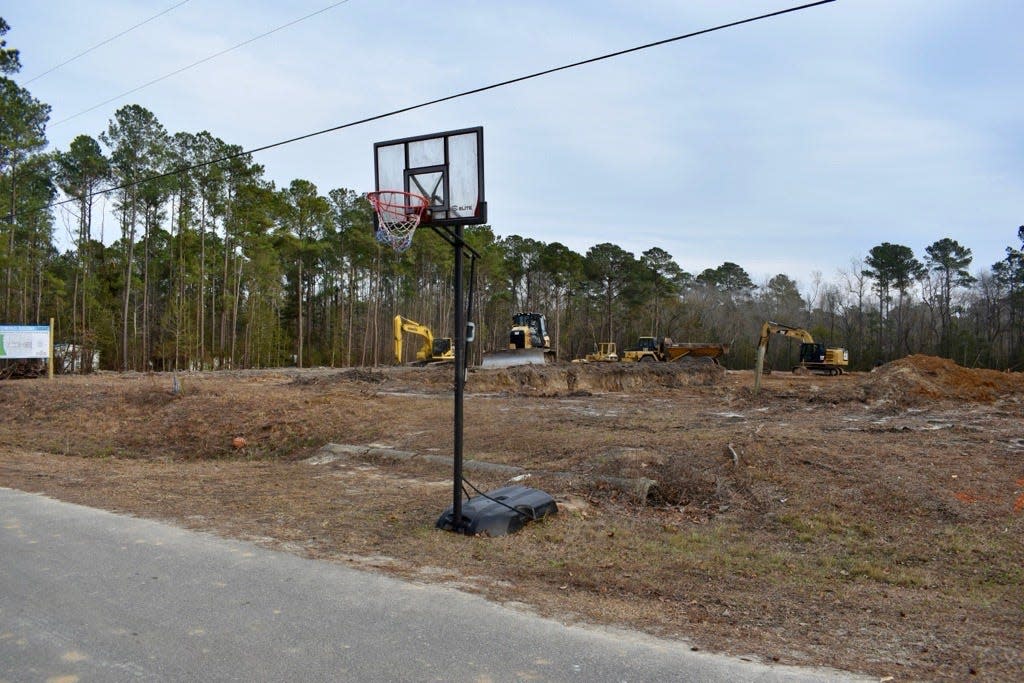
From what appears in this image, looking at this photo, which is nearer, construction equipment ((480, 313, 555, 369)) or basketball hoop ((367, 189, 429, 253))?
basketball hoop ((367, 189, 429, 253))

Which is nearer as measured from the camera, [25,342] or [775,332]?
[25,342]

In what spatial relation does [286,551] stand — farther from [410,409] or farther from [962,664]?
[410,409]

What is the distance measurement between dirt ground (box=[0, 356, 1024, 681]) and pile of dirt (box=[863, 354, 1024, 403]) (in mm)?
4386

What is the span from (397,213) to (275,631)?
13.9 feet

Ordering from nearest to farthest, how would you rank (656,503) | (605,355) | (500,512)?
(500,512)
(656,503)
(605,355)

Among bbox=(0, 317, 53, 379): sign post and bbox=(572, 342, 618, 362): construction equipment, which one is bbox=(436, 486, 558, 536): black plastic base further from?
bbox=(572, 342, 618, 362): construction equipment

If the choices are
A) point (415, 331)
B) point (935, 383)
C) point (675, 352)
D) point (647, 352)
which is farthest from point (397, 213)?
point (675, 352)

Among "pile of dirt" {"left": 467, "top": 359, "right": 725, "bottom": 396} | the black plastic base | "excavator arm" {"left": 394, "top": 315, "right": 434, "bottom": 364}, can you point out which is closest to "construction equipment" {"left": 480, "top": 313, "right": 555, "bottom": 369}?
"pile of dirt" {"left": 467, "top": 359, "right": 725, "bottom": 396}

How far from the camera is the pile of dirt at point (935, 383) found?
69.9ft

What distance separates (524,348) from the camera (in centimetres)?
3331

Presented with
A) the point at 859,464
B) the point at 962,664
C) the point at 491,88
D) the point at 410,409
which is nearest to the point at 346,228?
the point at 410,409

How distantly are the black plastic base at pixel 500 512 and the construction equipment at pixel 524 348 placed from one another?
887 inches

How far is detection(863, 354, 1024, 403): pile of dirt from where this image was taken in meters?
21.3

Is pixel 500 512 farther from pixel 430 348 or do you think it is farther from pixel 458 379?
pixel 430 348
